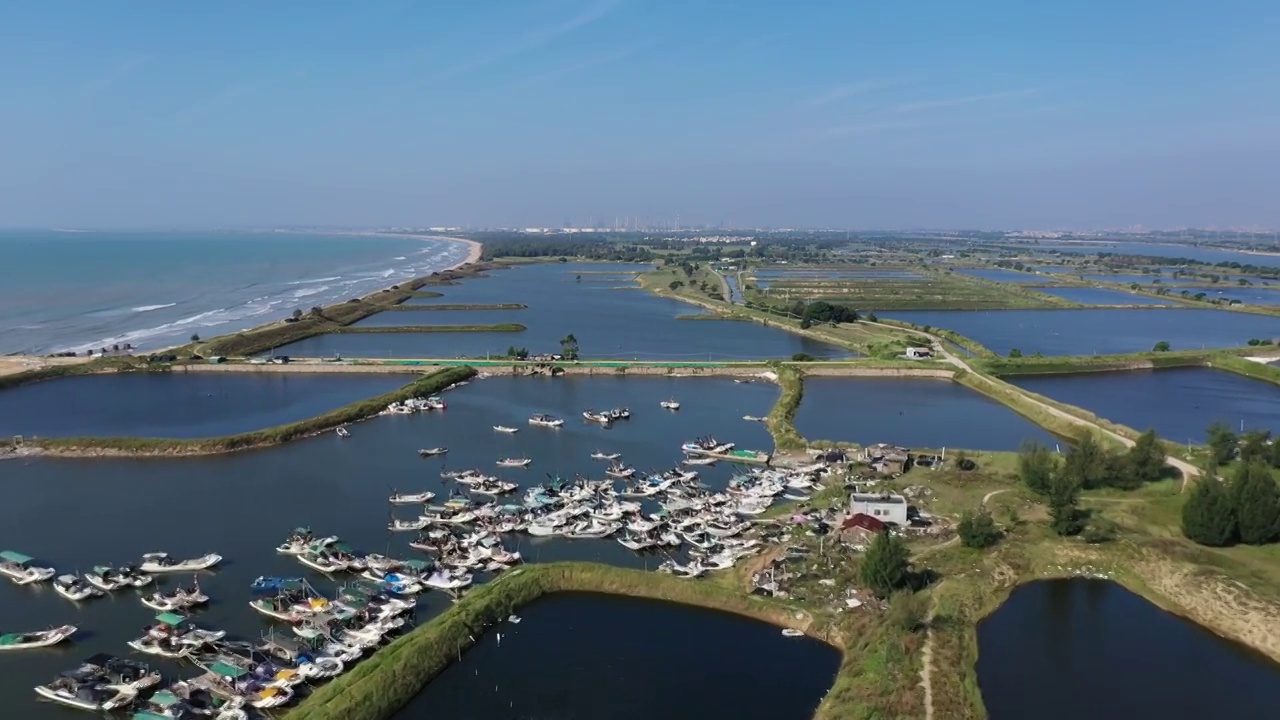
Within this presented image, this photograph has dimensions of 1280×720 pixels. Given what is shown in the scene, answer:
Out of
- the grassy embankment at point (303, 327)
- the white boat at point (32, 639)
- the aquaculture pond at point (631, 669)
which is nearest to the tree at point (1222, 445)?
the aquaculture pond at point (631, 669)

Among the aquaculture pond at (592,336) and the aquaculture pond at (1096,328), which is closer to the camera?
the aquaculture pond at (592,336)

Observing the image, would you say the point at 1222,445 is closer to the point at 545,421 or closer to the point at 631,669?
the point at 631,669

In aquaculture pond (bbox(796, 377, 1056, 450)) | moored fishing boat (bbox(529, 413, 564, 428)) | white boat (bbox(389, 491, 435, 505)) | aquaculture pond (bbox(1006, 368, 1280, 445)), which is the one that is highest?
aquaculture pond (bbox(1006, 368, 1280, 445))

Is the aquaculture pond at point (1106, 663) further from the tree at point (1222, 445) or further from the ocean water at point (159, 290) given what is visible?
the ocean water at point (159, 290)

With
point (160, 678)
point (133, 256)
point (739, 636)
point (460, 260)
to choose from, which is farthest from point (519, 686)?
point (133, 256)

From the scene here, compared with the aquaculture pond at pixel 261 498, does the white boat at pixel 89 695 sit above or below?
below

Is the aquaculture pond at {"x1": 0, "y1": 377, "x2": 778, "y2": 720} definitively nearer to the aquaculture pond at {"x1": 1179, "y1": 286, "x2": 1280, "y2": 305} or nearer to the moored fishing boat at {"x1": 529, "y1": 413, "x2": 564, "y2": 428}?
the moored fishing boat at {"x1": 529, "y1": 413, "x2": 564, "y2": 428}

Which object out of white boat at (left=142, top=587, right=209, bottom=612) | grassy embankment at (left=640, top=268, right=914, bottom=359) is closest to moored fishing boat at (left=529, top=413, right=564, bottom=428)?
white boat at (left=142, top=587, right=209, bottom=612)
